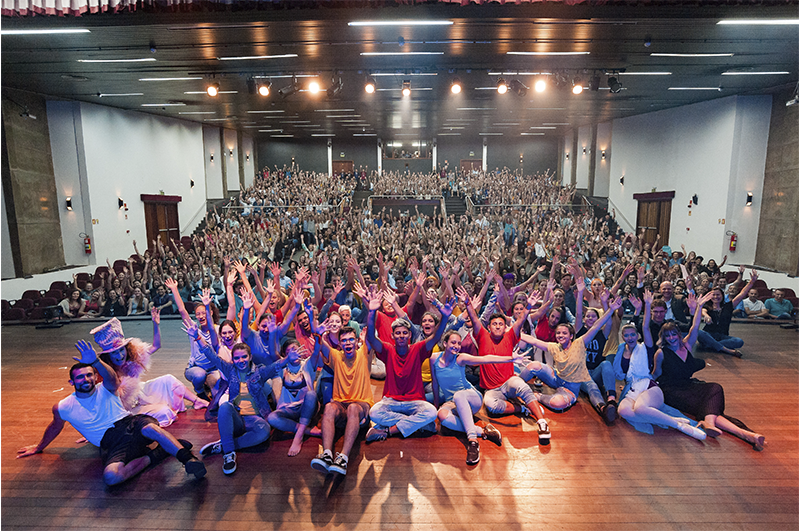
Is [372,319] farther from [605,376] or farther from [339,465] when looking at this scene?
[605,376]

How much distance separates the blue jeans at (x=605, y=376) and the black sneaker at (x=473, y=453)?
1.56m

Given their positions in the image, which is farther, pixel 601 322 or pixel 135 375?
pixel 601 322

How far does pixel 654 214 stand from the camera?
13.5 metres

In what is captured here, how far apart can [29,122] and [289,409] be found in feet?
36.3

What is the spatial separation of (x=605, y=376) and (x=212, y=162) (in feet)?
57.0

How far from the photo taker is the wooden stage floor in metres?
2.58

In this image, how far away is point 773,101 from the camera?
10.0 metres

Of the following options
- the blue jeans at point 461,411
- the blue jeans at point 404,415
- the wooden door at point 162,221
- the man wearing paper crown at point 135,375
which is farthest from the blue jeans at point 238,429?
the wooden door at point 162,221

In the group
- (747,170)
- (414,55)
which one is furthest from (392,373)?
(747,170)

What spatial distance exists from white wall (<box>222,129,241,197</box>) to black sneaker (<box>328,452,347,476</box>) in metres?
17.5

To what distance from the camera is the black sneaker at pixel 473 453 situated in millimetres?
3082

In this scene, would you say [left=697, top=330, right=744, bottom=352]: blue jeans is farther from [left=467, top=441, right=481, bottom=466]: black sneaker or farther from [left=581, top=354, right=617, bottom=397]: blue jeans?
[left=467, top=441, right=481, bottom=466]: black sneaker

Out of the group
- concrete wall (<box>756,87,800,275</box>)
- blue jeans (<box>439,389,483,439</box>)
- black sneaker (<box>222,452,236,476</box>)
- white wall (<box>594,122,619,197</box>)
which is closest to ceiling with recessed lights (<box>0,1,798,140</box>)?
concrete wall (<box>756,87,800,275</box>)

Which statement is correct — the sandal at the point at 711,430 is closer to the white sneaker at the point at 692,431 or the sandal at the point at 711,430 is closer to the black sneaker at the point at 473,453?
the white sneaker at the point at 692,431
